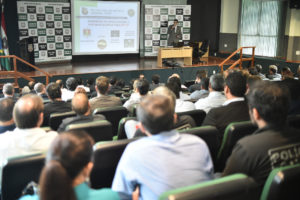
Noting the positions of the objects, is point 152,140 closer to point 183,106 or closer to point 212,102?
point 183,106

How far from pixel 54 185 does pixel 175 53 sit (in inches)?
328

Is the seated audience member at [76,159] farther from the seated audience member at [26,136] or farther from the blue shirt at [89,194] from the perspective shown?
the seated audience member at [26,136]

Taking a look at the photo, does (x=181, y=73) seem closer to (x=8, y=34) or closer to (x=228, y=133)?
(x=8, y=34)

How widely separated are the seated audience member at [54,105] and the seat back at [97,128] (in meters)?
1.10

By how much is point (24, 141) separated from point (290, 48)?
941 centimetres

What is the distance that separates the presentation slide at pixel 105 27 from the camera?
30.9ft

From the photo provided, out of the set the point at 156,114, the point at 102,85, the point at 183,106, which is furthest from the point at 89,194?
the point at 102,85

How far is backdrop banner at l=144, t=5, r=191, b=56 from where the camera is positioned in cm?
1057

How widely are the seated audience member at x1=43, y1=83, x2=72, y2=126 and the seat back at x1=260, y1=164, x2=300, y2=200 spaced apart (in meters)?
2.46

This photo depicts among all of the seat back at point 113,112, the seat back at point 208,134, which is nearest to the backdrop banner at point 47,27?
the seat back at point 113,112

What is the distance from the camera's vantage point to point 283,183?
1.25 m

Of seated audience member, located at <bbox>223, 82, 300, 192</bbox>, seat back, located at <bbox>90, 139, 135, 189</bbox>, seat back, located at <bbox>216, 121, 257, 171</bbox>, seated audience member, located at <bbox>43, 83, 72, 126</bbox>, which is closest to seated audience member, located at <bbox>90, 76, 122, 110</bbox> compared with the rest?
seated audience member, located at <bbox>43, 83, 72, 126</bbox>

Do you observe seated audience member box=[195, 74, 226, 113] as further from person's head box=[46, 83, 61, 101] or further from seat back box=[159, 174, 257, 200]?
seat back box=[159, 174, 257, 200]

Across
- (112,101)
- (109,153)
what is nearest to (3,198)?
(109,153)
